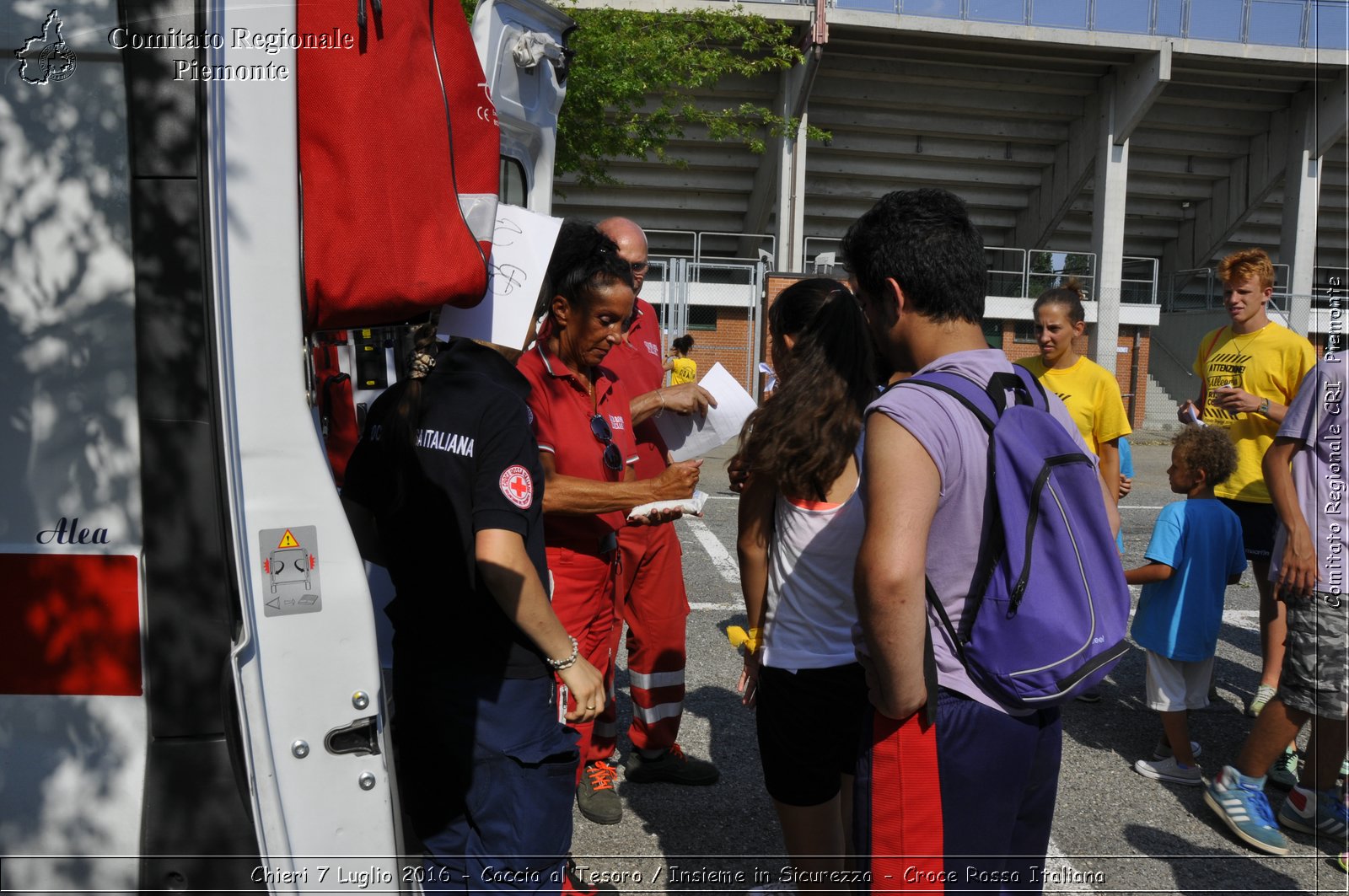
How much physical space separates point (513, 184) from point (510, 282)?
1.81 meters

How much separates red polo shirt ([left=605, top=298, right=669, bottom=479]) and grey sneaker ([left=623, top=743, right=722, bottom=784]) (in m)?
1.19

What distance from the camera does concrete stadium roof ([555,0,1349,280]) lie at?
2203cm

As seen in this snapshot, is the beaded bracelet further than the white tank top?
No

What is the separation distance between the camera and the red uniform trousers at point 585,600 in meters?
3.32

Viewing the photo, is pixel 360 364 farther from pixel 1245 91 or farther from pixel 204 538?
pixel 1245 91

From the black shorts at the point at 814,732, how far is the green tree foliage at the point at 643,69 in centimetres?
1180

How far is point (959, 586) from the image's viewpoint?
6.34ft

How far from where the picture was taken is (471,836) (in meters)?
2.21

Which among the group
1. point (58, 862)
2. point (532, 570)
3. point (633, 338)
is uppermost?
point (633, 338)

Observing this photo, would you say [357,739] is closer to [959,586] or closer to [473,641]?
[473,641]

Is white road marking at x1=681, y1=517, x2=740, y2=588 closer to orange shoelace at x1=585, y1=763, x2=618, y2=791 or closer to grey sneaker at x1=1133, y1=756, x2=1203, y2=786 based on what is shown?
orange shoelace at x1=585, y1=763, x2=618, y2=791

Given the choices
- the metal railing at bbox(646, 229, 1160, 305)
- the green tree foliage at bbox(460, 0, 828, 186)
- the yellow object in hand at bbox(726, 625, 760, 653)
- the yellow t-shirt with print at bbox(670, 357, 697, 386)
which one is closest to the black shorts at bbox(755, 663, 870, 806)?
the yellow object in hand at bbox(726, 625, 760, 653)

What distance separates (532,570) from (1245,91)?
27.6 m

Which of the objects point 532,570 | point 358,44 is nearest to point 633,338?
point 532,570
